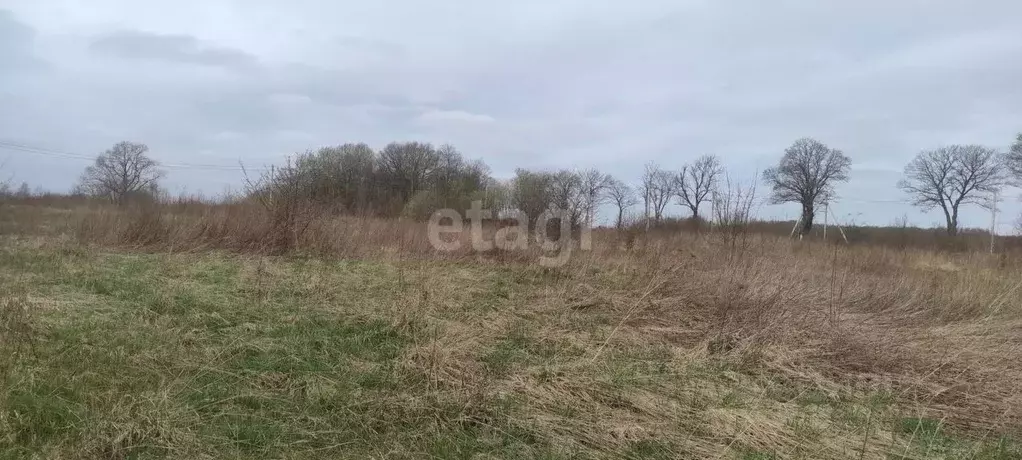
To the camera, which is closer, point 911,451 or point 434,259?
point 911,451

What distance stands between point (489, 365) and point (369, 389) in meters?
1.01

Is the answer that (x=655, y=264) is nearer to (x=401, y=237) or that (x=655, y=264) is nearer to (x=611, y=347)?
(x=611, y=347)

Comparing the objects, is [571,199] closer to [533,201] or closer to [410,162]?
[533,201]

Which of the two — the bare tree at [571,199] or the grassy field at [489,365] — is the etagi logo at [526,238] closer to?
the bare tree at [571,199]

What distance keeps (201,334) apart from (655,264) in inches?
257

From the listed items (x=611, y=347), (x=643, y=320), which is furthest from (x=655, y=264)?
(x=611, y=347)

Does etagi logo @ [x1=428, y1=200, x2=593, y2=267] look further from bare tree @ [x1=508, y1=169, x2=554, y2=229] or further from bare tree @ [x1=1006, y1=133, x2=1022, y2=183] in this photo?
bare tree @ [x1=1006, y1=133, x2=1022, y2=183]

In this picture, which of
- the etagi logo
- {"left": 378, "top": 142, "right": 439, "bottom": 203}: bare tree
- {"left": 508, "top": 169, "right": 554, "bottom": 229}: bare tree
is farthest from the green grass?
{"left": 378, "top": 142, "right": 439, "bottom": 203}: bare tree

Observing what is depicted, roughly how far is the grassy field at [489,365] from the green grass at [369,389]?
2cm

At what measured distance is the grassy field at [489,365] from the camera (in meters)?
2.85

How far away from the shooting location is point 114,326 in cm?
449

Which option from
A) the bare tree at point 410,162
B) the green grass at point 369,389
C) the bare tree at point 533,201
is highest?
the bare tree at point 410,162

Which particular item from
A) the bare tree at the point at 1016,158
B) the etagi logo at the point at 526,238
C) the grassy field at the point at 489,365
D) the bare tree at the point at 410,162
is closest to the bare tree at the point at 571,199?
the etagi logo at the point at 526,238

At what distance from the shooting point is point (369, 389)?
11.6 feet
